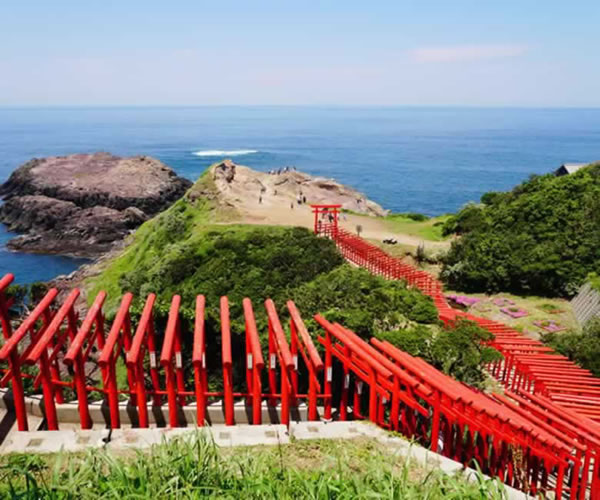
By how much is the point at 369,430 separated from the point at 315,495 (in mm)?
2539

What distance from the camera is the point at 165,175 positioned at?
229ft

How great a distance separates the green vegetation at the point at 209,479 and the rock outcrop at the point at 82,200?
152 ft

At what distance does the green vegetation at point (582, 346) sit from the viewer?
16281 mm

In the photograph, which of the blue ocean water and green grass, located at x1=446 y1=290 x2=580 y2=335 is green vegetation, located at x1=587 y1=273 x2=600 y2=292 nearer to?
green grass, located at x1=446 y1=290 x2=580 y2=335

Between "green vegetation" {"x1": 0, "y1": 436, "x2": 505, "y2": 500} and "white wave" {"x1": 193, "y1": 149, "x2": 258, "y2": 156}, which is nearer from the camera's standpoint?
"green vegetation" {"x1": 0, "y1": 436, "x2": 505, "y2": 500}

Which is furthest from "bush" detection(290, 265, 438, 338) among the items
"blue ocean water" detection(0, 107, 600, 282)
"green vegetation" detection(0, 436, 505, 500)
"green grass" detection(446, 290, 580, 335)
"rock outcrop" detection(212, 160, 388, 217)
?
"blue ocean water" detection(0, 107, 600, 282)

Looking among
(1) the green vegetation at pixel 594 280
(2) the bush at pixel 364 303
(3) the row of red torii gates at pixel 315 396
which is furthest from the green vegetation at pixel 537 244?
(3) the row of red torii gates at pixel 315 396

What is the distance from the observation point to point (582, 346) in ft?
55.2

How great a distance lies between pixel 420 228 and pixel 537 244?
33.2 feet

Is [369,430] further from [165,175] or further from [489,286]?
[165,175]

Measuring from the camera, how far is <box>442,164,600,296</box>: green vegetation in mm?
24719

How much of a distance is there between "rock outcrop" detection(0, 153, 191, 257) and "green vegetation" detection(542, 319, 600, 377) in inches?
1665

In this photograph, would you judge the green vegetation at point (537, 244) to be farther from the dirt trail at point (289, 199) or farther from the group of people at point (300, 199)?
the group of people at point (300, 199)

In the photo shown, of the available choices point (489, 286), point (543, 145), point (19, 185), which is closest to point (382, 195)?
point (19, 185)
